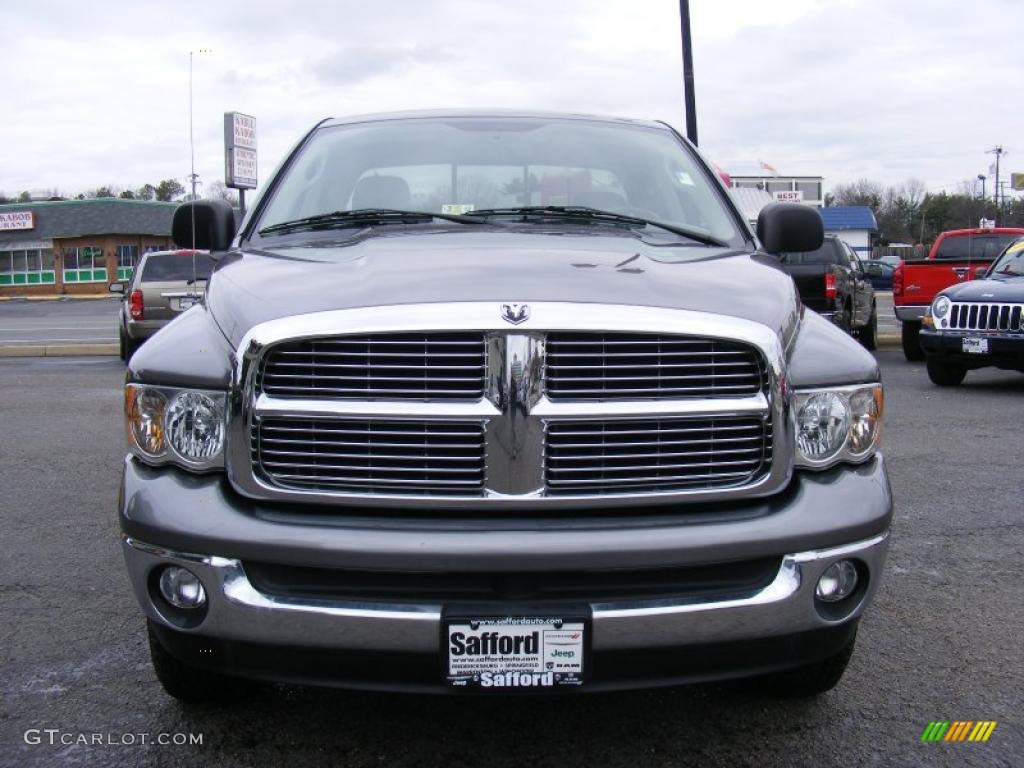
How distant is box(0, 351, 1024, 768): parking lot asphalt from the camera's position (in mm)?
2865

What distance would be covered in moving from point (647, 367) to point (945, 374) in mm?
9559

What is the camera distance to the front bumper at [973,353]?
33.3ft

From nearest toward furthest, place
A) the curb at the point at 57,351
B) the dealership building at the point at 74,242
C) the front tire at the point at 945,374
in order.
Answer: the front tire at the point at 945,374 → the curb at the point at 57,351 → the dealership building at the point at 74,242

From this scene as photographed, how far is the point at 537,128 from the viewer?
4211 millimetres

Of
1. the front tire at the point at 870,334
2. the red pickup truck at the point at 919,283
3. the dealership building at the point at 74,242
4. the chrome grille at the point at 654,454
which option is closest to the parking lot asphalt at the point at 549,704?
the chrome grille at the point at 654,454

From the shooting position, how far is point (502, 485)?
248cm

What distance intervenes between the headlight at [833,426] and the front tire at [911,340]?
11736mm

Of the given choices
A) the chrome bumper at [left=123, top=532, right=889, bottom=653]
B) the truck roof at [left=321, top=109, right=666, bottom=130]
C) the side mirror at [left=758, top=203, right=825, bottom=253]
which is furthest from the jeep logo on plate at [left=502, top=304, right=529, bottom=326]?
the truck roof at [left=321, top=109, right=666, bottom=130]

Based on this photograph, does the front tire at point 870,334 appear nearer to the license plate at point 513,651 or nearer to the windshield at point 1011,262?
the windshield at point 1011,262

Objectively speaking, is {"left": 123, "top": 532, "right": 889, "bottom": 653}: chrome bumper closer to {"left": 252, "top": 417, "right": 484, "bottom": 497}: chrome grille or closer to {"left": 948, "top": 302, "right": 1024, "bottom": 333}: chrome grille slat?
{"left": 252, "top": 417, "right": 484, "bottom": 497}: chrome grille

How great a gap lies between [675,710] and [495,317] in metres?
1.41

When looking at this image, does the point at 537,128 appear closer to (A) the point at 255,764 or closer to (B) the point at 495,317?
(B) the point at 495,317

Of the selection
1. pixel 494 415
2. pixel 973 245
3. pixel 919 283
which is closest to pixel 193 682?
pixel 494 415

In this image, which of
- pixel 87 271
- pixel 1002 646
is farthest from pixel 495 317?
pixel 87 271
